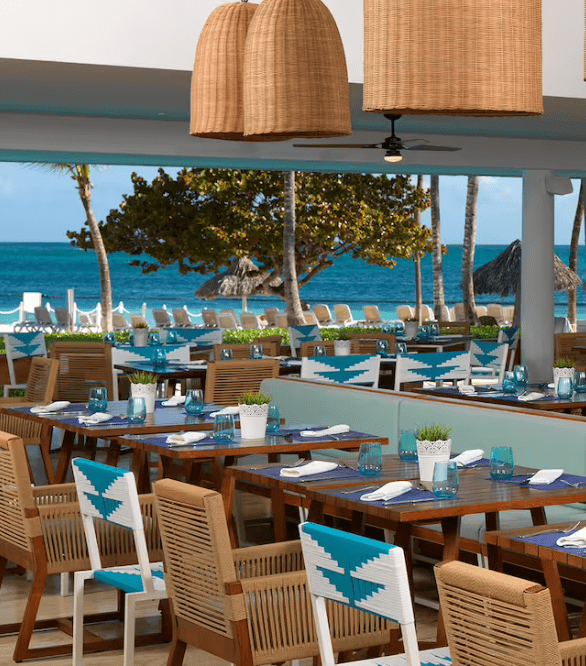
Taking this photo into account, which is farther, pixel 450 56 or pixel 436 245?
pixel 436 245

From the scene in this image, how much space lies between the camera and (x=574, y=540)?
336 centimetres

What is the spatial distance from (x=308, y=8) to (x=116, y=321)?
21.6 meters

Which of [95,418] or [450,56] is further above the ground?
[450,56]

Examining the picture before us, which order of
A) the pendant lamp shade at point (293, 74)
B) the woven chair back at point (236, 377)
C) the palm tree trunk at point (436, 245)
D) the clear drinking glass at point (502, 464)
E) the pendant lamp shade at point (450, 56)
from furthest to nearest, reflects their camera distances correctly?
the palm tree trunk at point (436, 245) < the woven chair back at point (236, 377) < the clear drinking glass at point (502, 464) < the pendant lamp shade at point (293, 74) < the pendant lamp shade at point (450, 56)

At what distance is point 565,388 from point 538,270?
6.63m

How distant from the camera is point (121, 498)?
3.86 m

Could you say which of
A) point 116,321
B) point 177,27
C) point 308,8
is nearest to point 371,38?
point 308,8

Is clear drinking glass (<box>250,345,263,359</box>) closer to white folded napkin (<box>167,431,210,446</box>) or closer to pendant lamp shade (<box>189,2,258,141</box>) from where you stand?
white folded napkin (<box>167,431,210,446</box>)

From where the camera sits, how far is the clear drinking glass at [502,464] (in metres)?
4.31

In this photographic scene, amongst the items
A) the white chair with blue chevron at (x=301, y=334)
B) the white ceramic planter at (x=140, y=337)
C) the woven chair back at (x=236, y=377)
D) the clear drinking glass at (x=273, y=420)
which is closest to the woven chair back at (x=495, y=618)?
the clear drinking glass at (x=273, y=420)

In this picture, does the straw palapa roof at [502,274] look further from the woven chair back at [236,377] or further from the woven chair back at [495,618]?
the woven chair back at [495,618]

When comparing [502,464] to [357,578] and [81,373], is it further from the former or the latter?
[81,373]

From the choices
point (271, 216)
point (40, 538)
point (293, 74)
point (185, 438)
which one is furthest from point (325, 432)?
point (271, 216)

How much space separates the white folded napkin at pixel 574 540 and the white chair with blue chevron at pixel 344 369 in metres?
4.81
